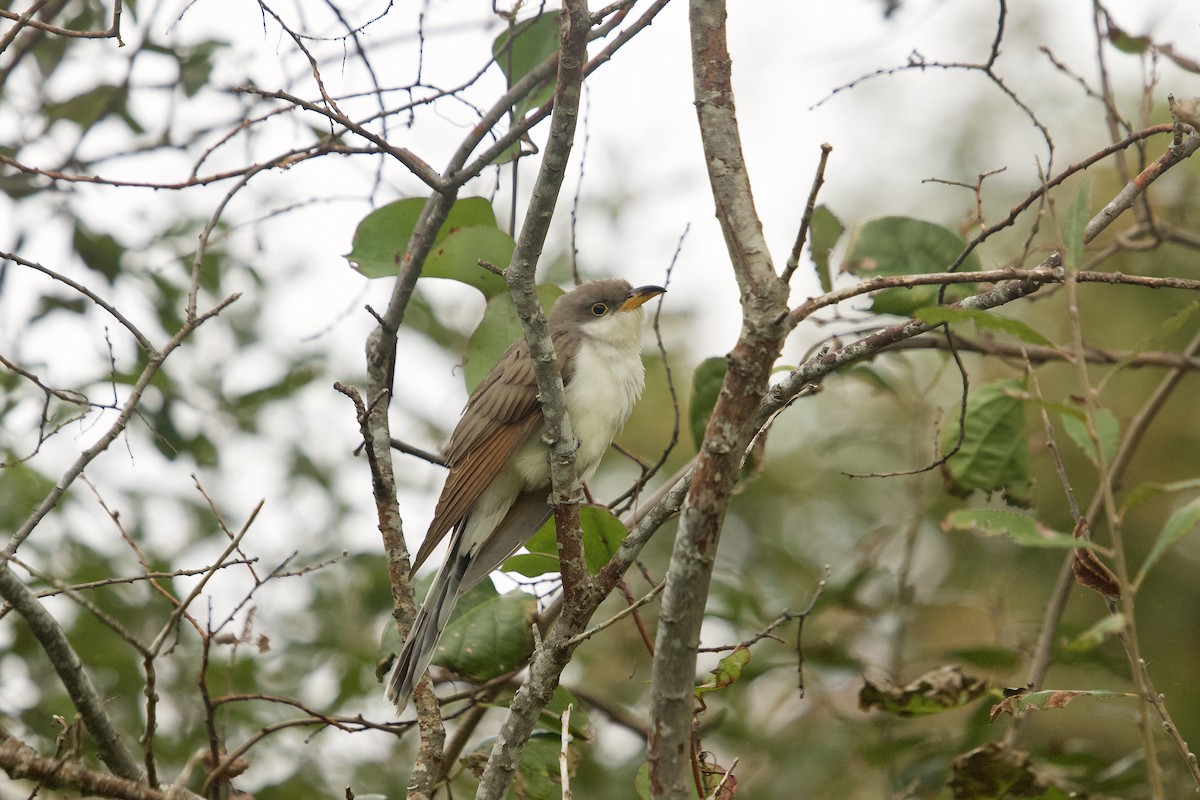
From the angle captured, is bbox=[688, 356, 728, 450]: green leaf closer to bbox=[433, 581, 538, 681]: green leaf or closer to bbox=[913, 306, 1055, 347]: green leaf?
bbox=[433, 581, 538, 681]: green leaf

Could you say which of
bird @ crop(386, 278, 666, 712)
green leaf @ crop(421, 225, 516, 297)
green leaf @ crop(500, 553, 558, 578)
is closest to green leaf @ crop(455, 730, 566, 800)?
green leaf @ crop(500, 553, 558, 578)

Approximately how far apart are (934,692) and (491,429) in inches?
79.8

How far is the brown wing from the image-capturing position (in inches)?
173

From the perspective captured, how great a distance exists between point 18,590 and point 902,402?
4047 millimetres

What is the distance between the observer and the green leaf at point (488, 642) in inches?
152

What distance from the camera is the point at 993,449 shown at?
13.6 feet

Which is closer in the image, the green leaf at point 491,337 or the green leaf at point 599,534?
the green leaf at point 599,534

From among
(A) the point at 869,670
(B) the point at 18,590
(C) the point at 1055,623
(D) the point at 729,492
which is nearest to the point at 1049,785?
(C) the point at 1055,623

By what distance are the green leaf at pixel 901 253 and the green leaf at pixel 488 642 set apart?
5.97 ft

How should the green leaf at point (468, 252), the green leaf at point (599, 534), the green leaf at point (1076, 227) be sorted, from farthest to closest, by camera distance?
1. the green leaf at point (468, 252)
2. the green leaf at point (599, 534)
3. the green leaf at point (1076, 227)

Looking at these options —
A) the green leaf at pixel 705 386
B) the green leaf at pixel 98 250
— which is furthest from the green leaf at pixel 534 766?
the green leaf at pixel 98 250

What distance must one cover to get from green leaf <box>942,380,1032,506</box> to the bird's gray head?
5.22ft

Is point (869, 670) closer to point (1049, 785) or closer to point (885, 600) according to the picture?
point (885, 600)

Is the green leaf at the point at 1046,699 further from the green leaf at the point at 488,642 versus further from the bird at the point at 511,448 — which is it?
the bird at the point at 511,448
